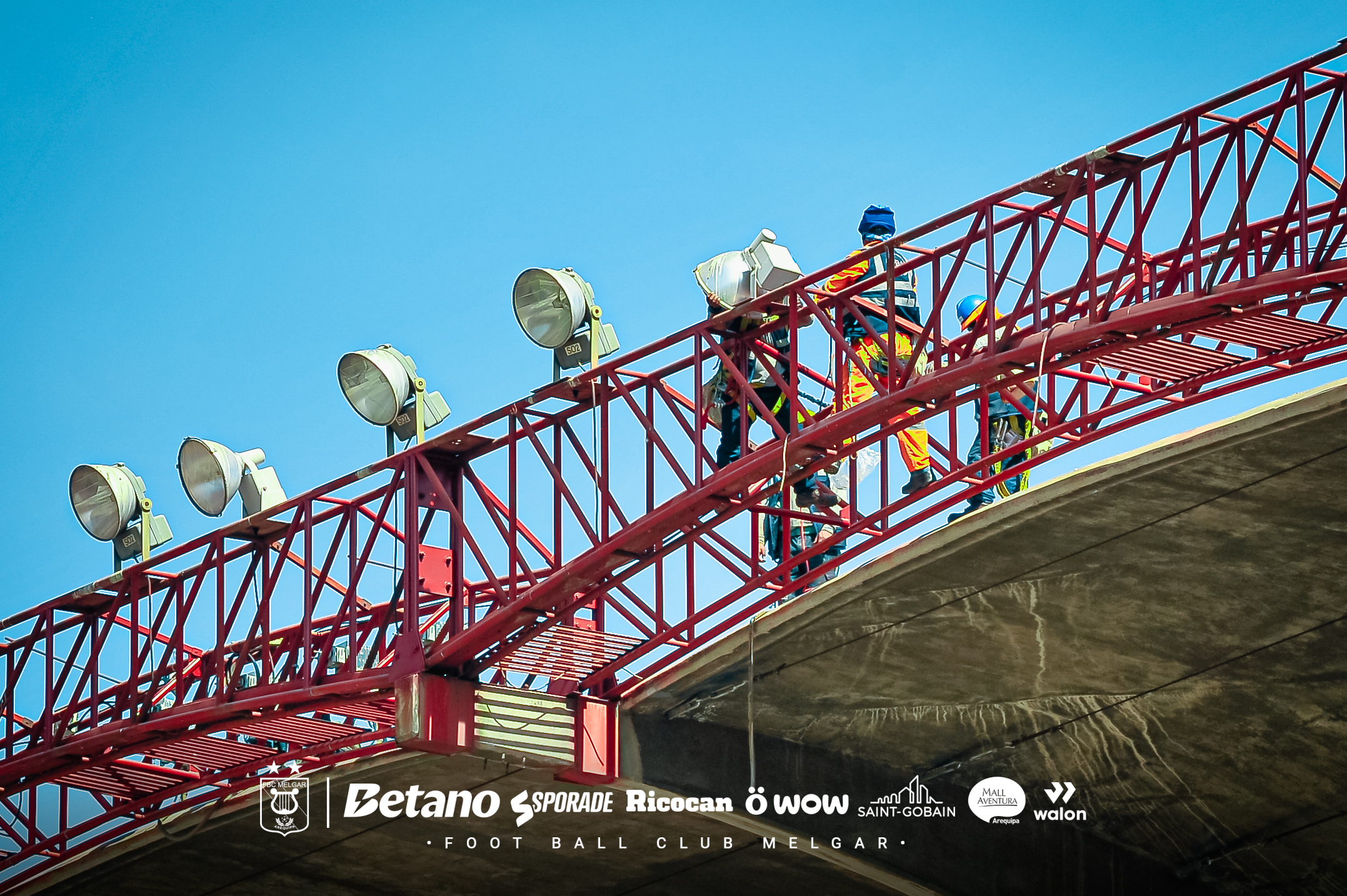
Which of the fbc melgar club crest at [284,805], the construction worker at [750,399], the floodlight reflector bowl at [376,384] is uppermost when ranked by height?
the floodlight reflector bowl at [376,384]

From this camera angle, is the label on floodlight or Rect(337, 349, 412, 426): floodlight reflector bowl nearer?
the label on floodlight

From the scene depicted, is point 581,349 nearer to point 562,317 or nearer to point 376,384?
point 562,317

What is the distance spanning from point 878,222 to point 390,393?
5709 mm

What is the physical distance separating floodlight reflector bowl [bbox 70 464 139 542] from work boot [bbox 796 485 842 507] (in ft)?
30.9

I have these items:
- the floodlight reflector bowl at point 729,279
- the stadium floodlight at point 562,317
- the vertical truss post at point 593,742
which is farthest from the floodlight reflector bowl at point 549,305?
the vertical truss post at point 593,742

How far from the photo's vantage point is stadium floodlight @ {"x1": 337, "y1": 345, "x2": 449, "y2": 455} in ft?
65.0

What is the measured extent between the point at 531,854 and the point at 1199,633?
10257 millimetres

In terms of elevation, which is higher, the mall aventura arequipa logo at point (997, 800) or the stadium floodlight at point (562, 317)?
the stadium floodlight at point (562, 317)

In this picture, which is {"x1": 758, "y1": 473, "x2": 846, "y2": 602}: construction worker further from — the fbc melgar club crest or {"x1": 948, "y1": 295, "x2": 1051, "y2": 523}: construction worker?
the fbc melgar club crest

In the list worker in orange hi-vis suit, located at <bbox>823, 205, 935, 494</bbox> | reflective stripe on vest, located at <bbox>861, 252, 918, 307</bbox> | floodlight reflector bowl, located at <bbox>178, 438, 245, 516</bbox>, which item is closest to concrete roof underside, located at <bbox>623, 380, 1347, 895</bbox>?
worker in orange hi-vis suit, located at <bbox>823, 205, 935, 494</bbox>

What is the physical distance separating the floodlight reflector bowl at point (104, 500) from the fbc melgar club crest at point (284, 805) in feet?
12.7

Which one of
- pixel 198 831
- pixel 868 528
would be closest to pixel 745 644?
pixel 868 528

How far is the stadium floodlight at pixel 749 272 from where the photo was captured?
18.0 m

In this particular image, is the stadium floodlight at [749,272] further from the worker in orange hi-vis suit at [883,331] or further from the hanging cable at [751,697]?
the hanging cable at [751,697]
